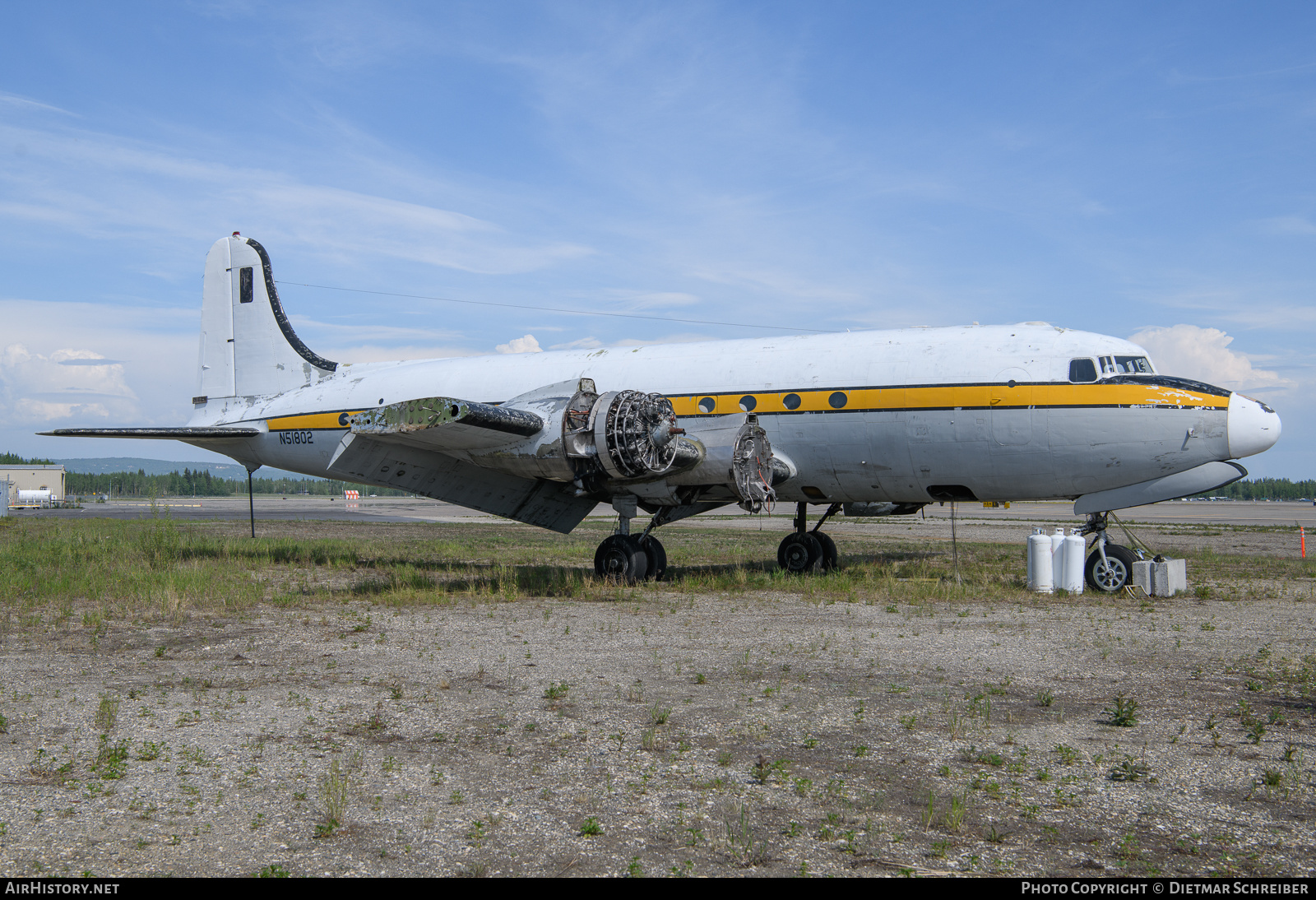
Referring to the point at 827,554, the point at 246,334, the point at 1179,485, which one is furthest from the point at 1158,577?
the point at 246,334

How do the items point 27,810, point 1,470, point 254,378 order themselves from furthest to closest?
1. point 1,470
2. point 254,378
3. point 27,810

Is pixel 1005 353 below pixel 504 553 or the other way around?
the other way around

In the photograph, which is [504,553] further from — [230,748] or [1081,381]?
[230,748]

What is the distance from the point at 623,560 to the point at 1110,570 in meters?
8.10

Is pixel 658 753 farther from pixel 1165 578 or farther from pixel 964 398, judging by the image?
pixel 1165 578

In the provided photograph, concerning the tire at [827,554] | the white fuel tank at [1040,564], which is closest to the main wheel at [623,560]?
the tire at [827,554]

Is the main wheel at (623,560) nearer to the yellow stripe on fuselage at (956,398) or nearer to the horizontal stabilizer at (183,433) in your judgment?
the yellow stripe on fuselage at (956,398)

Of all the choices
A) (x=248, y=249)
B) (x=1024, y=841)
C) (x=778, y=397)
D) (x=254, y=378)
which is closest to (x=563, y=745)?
(x=1024, y=841)

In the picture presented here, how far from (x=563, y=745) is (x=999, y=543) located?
25276 mm

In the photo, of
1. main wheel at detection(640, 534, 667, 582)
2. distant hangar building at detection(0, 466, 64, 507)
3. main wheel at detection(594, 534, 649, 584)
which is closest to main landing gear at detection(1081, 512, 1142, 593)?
main wheel at detection(640, 534, 667, 582)

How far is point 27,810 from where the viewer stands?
4.85 meters

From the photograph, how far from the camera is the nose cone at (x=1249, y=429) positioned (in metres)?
13.4

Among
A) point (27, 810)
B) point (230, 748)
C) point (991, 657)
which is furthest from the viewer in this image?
point (991, 657)

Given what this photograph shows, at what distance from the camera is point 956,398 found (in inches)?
567
